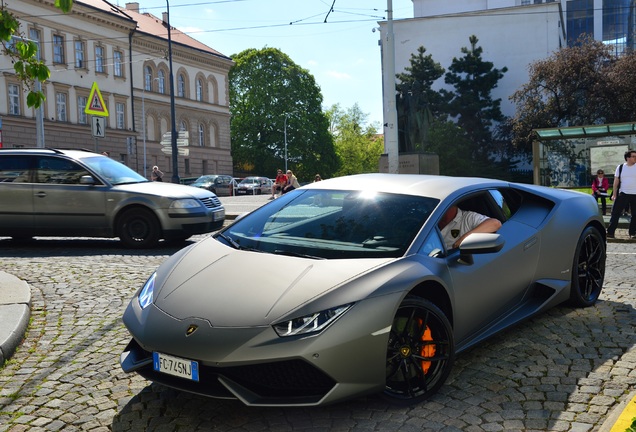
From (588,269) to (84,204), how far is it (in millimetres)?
7490

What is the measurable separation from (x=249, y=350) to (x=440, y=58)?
212 feet

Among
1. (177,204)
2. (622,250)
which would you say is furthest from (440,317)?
(622,250)

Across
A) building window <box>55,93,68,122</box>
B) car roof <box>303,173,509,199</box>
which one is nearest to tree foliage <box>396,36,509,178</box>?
building window <box>55,93,68,122</box>

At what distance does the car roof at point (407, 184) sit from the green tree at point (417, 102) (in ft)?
150

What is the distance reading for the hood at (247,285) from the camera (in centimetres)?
317

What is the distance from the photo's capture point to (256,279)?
3.44 m

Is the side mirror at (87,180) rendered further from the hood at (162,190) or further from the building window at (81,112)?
the building window at (81,112)

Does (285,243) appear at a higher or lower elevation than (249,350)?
higher

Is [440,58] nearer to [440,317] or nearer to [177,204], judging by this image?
[177,204]

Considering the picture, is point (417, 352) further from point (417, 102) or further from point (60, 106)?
point (417, 102)

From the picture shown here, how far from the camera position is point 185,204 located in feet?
33.3

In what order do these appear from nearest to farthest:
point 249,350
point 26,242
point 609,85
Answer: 1. point 249,350
2. point 26,242
3. point 609,85

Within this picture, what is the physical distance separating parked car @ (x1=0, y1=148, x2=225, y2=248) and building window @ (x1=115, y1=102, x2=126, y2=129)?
1654 inches

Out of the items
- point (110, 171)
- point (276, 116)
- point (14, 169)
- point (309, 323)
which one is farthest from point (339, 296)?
point (276, 116)
